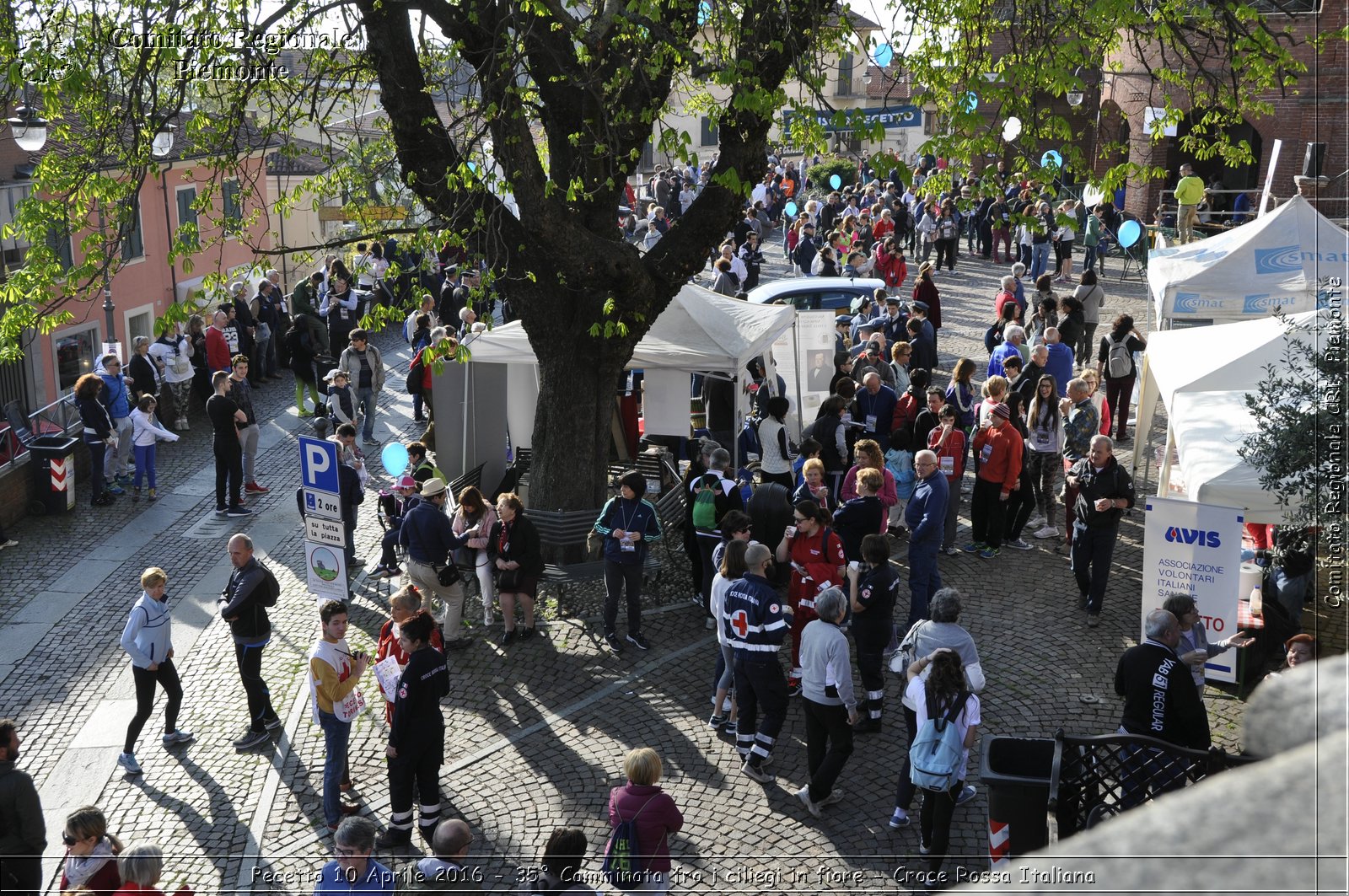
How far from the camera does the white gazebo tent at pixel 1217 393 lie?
9750mm

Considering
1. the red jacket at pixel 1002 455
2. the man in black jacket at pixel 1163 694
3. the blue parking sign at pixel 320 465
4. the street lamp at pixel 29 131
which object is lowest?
the man in black jacket at pixel 1163 694

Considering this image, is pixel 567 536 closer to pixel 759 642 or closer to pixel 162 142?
pixel 759 642

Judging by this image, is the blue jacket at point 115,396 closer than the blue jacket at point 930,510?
No

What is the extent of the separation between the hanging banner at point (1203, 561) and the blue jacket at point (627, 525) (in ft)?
13.3

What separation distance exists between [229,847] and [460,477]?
6.39m

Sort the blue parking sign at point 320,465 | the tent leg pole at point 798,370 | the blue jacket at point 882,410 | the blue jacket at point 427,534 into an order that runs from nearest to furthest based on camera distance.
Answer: the blue parking sign at point 320,465
the blue jacket at point 427,534
the blue jacket at point 882,410
the tent leg pole at point 798,370

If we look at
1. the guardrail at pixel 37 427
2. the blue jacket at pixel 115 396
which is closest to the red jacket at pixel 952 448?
the blue jacket at pixel 115 396

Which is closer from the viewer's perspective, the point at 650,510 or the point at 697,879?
the point at 697,879

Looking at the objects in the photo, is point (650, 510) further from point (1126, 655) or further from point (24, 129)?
point (24, 129)

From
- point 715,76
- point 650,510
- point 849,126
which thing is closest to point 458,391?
point 650,510

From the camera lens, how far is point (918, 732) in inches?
298

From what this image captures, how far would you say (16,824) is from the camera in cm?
721

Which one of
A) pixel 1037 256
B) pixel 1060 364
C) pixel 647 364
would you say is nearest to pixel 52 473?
pixel 647 364

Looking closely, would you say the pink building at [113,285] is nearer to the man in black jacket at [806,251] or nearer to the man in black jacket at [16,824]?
the man in black jacket at [806,251]
